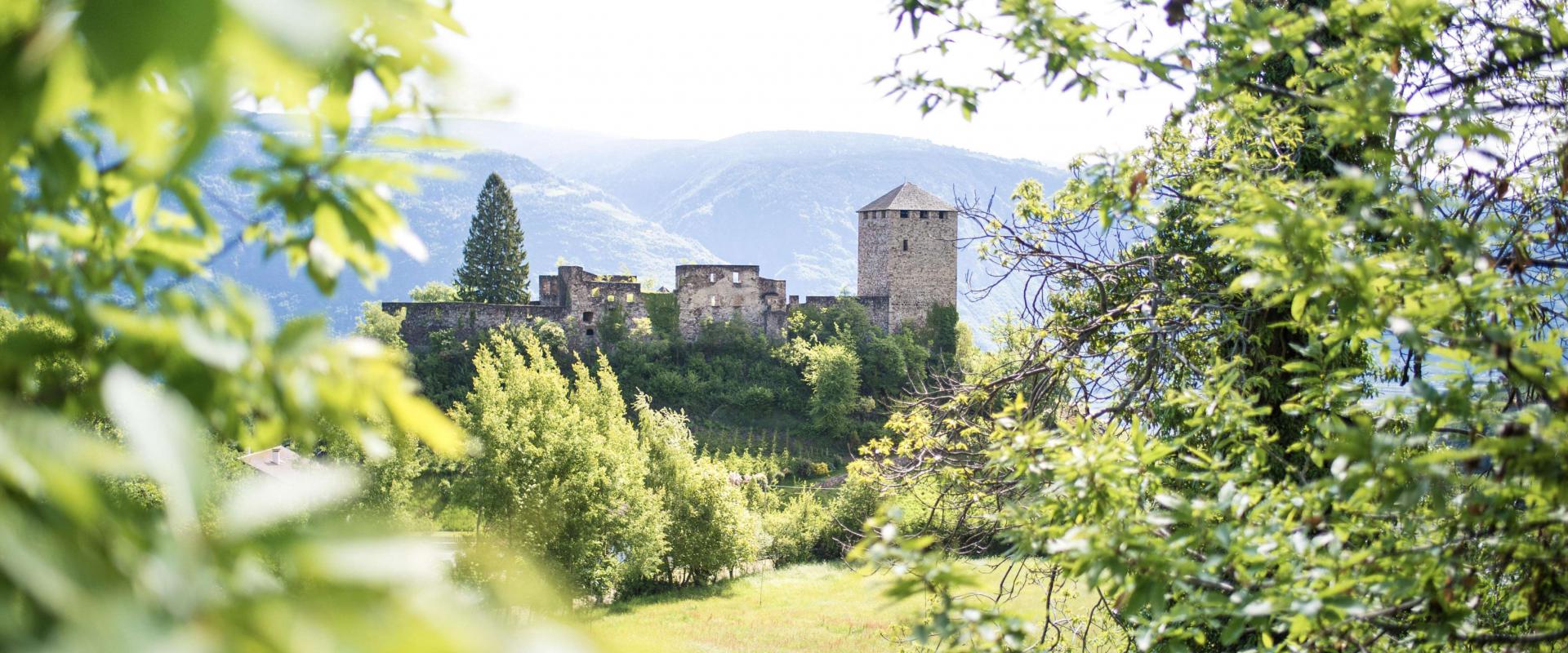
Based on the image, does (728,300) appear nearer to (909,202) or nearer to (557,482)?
(909,202)

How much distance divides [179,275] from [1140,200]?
11.8 ft

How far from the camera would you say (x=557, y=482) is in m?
19.2

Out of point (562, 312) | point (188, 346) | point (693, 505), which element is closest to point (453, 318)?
point (562, 312)

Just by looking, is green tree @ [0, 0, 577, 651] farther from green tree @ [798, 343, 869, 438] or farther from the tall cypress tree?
the tall cypress tree

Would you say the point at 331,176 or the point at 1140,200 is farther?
the point at 1140,200

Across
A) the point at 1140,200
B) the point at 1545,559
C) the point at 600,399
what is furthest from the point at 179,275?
the point at 600,399

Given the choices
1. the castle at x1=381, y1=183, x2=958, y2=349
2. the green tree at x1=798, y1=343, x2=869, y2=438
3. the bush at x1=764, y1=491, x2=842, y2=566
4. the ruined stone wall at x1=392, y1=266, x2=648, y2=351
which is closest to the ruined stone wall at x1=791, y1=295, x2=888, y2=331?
the castle at x1=381, y1=183, x2=958, y2=349

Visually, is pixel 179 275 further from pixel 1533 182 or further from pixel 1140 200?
pixel 1533 182

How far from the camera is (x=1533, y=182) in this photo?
481cm

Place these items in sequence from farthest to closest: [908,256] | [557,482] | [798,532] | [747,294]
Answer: [908,256] < [747,294] < [798,532] < [557,482]

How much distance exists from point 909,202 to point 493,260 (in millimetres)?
17886

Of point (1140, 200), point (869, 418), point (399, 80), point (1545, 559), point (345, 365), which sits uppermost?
point (1140, 200)

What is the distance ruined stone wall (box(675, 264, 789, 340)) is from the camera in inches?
1447

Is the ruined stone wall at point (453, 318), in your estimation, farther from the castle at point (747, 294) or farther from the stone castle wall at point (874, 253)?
the stone castle wall at point (874, 253)
